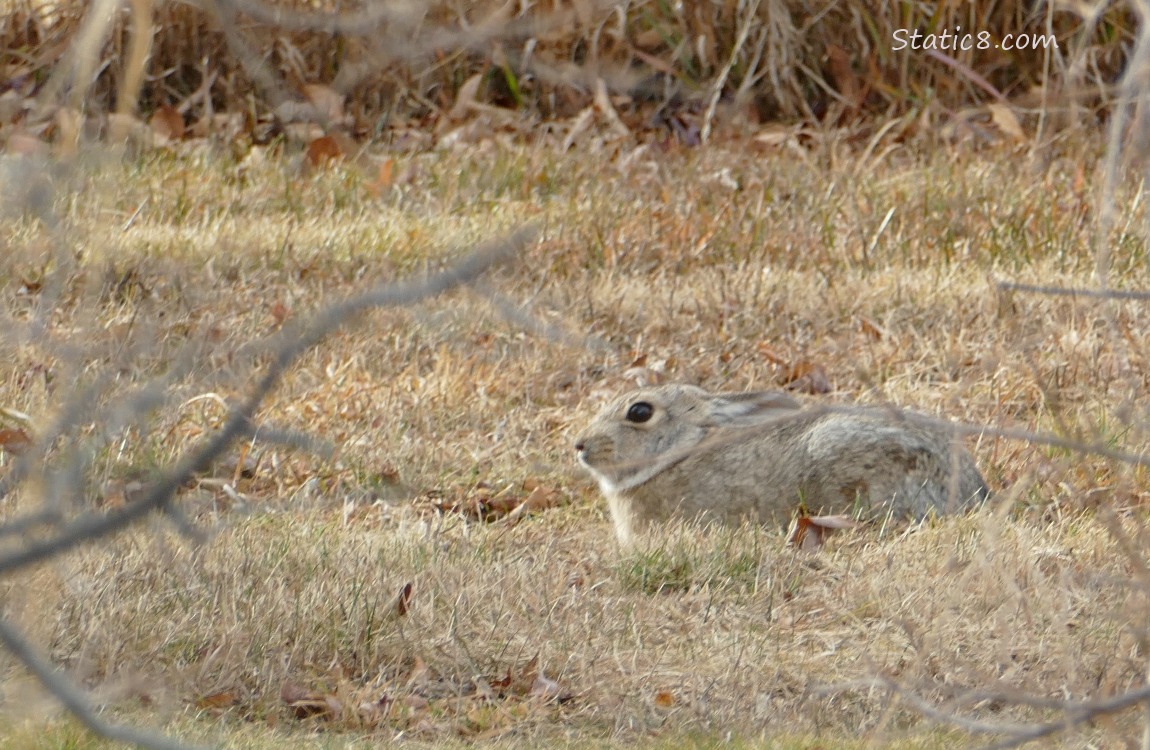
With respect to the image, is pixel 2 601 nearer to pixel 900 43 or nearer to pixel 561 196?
pixel 561 196

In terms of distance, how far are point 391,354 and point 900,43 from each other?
489 cm

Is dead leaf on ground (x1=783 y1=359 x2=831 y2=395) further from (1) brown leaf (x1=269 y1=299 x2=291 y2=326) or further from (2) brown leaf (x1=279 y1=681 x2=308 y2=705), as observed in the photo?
(2) brown leaf (x1=279 y1=681 x2=308 y2=705)

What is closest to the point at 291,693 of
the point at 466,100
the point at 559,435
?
the point at 559,435

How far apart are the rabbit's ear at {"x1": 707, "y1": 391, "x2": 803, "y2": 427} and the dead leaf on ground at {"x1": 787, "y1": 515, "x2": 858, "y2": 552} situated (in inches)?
16.4

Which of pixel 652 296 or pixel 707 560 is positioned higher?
pixel 707 560

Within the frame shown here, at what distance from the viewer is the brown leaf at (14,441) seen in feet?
18.0

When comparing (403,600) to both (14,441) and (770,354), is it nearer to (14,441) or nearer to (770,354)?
(14,441)

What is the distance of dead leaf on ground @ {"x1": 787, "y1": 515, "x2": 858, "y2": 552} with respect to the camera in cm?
505

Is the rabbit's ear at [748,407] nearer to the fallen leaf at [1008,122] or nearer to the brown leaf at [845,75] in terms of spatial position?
the fallen leaf at [1008,122]

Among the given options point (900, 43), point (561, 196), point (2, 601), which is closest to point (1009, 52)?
point (900, 43)

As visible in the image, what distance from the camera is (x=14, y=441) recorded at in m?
5.56

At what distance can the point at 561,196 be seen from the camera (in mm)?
9125

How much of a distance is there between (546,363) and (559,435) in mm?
790

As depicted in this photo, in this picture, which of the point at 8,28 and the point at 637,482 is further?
the point at 8,28
